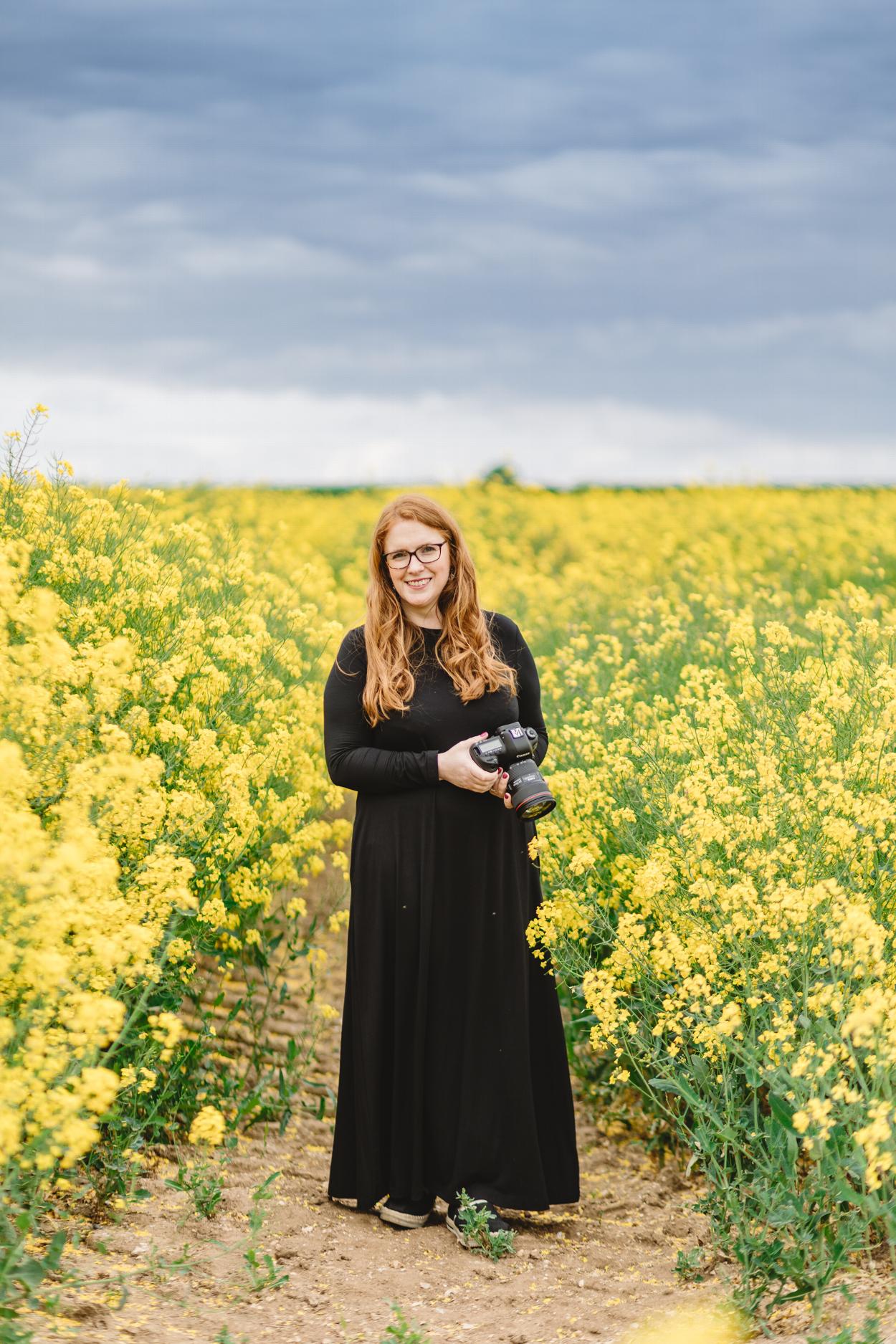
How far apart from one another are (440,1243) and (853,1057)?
1.55m

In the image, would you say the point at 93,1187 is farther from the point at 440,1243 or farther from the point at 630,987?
the point at 630,987

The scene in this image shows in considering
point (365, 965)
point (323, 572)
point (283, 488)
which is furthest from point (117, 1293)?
point (283, 488)

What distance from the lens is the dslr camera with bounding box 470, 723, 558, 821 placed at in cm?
350

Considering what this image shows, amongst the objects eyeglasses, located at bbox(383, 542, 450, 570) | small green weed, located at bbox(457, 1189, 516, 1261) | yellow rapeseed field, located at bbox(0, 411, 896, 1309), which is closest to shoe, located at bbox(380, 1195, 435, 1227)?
small green weed, located at bbox(457, 1189, 516, 1261)

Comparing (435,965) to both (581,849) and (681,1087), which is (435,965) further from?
(681,1087)

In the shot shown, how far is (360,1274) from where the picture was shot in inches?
138

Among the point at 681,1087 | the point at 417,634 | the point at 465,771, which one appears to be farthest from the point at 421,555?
the point at 681,1087

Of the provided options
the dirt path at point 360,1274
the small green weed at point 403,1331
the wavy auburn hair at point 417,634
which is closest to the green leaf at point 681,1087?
the dirt path at point 360,1274

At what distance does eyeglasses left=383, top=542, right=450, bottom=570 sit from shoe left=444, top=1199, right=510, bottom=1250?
1794 millimetres

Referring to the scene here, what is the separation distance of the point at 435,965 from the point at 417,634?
37.6 inches

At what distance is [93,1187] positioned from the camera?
361cm

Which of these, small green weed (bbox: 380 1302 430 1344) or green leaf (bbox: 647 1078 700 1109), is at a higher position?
green leaf (bbox: 647 1078 700 1109)

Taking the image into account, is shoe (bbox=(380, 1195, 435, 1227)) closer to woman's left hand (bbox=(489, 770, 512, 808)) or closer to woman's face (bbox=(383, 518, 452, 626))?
woman's left hand (bbox=(489, 770, 512, 808))

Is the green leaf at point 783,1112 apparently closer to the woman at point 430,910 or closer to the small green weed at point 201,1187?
the woman at point 430,910
